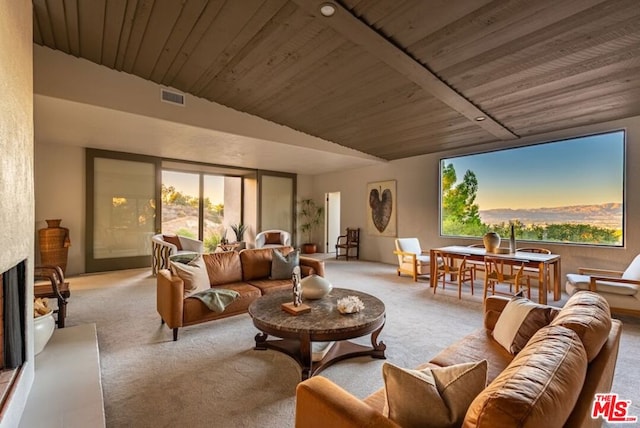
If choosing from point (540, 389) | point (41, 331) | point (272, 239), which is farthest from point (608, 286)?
point (272, 239)

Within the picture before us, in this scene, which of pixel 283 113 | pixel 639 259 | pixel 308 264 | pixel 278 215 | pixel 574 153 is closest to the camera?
pixel 639 259

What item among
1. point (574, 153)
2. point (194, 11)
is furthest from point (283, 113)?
point (574, 153)

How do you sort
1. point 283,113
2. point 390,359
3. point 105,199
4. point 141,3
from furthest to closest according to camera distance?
point 105,199 < point 283,113 < point 141,3 < point 390,359

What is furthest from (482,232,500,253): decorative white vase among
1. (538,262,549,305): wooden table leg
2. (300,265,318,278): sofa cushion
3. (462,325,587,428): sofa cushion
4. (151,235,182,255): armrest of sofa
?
(151,235,182,255): armrest of sofa

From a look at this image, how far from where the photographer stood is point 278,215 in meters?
9.32

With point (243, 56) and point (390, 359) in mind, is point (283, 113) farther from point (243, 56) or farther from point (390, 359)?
point (390, 359)

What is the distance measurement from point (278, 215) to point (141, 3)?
6713 mm

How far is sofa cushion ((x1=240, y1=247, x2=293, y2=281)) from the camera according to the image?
153 inches

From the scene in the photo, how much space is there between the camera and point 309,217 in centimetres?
1002

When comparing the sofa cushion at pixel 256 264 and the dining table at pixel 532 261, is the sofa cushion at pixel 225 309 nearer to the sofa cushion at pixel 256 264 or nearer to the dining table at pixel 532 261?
the sofa cushion at pixel 256 264

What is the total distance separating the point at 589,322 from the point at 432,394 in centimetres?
85

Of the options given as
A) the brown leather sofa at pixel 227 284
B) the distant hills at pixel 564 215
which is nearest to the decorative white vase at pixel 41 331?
the brown leather sofa at pixel 227 284

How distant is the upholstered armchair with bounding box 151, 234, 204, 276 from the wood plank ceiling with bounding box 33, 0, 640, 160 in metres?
2.67

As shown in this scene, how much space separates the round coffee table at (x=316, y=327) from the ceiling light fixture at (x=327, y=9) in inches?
105
